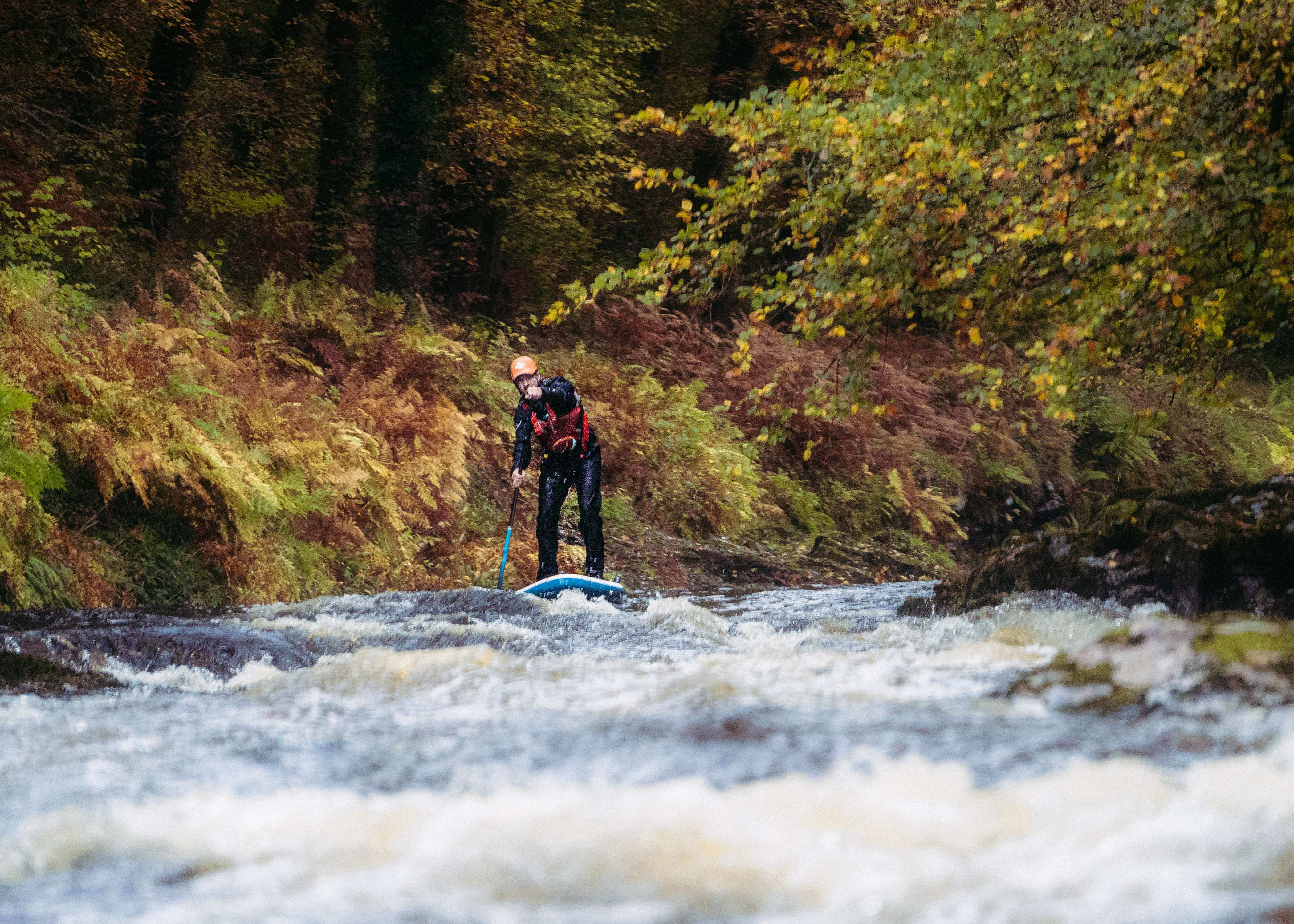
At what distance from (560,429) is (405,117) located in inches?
268

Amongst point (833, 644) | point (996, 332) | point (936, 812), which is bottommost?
point (833, 644)

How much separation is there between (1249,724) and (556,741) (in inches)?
98.2

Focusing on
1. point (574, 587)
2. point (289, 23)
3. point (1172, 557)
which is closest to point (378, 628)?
point (574, 587)

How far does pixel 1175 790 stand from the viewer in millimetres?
3736

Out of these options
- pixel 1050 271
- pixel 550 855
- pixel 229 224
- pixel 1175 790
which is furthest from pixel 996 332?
pixel 229 224

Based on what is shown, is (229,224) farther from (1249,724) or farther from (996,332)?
(1249,724)

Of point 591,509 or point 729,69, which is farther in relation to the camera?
point 729,69

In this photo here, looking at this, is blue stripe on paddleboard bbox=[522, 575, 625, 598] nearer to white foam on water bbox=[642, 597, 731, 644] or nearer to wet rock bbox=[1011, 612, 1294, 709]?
white foam on water bbox=[642, 597, 731, 644]

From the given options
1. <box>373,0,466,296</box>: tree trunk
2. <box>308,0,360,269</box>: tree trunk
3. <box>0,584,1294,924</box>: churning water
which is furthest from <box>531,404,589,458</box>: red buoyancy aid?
<box>308,0,360,269</box>: tree trunk

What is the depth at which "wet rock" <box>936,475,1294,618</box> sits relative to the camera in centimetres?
792

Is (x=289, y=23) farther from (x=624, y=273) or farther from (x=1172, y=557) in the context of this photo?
(x=1172, y=557)

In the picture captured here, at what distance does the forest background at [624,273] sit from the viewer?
6977 millimetres

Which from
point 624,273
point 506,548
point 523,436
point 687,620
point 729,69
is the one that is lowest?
point 687,620

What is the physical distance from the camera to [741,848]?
348 cm
